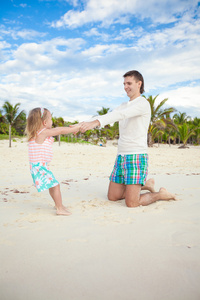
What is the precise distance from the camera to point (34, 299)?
1255 mm

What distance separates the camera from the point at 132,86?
3.11 meters

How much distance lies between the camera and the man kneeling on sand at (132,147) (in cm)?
290

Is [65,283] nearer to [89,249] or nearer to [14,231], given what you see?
[89,249]

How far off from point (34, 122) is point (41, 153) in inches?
15.7

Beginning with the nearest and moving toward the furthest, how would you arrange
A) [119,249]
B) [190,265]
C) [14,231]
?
[190,265] < [119,249] < [14,231]

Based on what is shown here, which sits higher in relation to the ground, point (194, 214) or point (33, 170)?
point (33, 170)

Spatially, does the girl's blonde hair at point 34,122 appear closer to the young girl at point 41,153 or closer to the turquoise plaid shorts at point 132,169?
the young girl at point 41,153

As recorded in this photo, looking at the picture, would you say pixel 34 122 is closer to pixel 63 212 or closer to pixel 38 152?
pixel 38 152

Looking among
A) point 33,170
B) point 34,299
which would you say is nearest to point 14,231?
point 33,170

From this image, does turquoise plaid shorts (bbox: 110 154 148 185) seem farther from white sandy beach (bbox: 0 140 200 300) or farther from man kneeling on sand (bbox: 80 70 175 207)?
white sandy beach (bbox: 0 140 200 300)

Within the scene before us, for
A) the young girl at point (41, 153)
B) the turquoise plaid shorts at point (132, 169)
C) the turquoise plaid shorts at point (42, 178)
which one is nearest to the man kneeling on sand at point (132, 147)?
the turquoise plaid shorts at point (132, 169)

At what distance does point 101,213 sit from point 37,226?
0.79 m

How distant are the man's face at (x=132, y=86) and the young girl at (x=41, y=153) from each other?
1.21 metres

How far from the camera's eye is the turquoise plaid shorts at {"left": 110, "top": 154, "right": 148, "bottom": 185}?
2.93m
